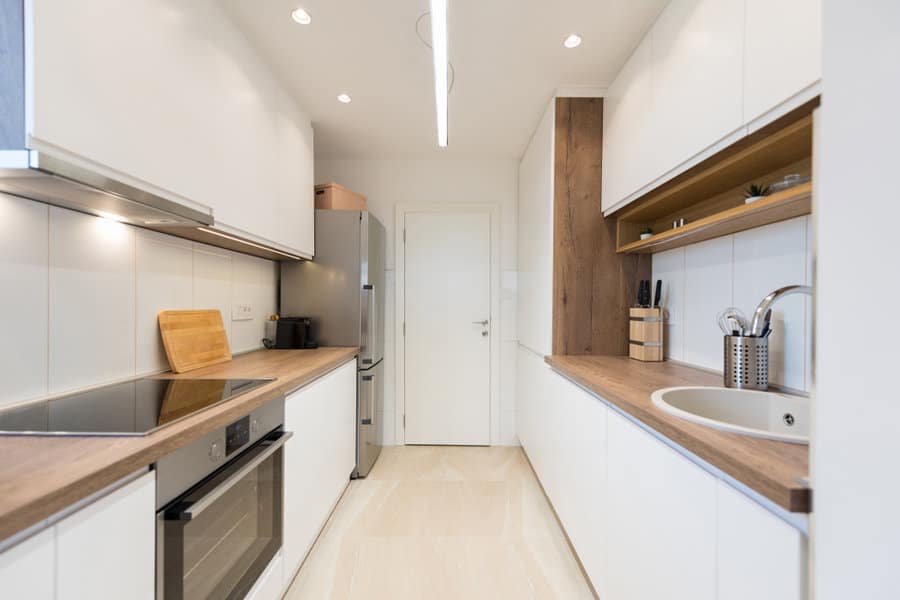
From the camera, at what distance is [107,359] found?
1.28 metres

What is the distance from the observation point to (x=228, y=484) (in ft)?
3.29

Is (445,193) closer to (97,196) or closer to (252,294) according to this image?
(252,294)

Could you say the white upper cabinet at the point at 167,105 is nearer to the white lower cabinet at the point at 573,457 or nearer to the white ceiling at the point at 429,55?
the white ceiling at the point at 429,55

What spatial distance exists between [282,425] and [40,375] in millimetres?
687

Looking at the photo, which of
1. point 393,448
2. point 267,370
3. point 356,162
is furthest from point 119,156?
point 393,448

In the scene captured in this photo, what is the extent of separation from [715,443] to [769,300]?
0.61 meters

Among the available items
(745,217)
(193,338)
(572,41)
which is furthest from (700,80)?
(193,338)

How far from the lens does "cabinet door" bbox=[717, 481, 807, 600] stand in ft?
1.97

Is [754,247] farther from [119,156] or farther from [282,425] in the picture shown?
[119,156]

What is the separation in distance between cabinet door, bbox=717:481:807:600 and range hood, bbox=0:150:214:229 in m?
1.58

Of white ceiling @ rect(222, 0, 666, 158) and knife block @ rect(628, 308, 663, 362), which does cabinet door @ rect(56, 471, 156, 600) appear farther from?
knife block @ rect(628, 308, 663, 362)

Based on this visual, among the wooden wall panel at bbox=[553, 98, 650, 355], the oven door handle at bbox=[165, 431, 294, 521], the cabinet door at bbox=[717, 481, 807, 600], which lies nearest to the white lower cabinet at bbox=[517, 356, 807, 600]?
the cabinet door at bbox=[717, 481, 807, 600]

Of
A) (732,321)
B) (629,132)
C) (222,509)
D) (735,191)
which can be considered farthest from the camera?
(629,132)

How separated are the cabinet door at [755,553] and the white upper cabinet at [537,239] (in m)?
1.41
